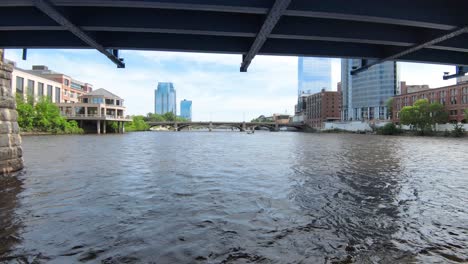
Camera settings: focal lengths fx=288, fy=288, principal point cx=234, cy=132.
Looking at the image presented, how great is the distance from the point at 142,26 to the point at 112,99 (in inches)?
5257

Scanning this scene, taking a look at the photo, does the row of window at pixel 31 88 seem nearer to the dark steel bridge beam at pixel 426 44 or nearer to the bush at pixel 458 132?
the dark steel bridge beam at pixel 426 44

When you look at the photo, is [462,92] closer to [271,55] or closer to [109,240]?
[271,55]

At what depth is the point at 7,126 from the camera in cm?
1503

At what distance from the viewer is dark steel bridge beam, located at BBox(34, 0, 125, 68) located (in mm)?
9828

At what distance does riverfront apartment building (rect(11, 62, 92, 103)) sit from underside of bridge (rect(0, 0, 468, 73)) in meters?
90.1

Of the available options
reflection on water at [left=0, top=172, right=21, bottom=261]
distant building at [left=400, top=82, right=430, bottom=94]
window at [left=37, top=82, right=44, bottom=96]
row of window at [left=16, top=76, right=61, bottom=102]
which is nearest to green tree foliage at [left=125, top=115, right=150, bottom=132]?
row of window at [left=16, top=76, right=61, bottom=102]

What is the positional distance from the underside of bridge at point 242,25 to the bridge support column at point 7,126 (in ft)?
5.55

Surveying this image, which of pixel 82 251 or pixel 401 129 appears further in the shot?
pixel 401 129

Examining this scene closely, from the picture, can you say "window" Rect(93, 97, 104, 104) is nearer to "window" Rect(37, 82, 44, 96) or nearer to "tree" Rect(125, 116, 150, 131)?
"window" Rect(37, 82, 44, 96)

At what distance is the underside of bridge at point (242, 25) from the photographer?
Result: 1055cm

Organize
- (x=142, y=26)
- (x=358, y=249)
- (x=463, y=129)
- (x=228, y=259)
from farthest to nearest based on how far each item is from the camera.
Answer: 1. (x=463, y=129)
2. (x=142, y=26)
3. (x=358, y=249)
4. (x=228, y=259)

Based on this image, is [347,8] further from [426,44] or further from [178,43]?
[178,43]

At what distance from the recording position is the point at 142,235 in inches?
292

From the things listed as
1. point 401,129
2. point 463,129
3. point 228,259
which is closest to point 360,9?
point 228,259
